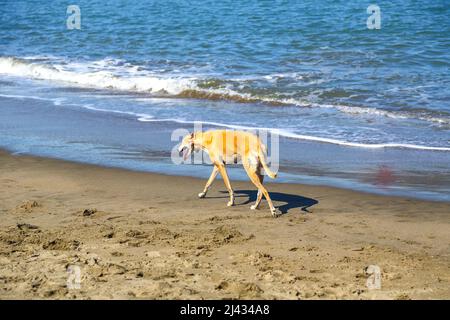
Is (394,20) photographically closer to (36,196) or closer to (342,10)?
(342,10)

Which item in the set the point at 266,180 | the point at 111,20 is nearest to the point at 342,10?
the point at 111,20

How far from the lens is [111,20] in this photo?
103ft

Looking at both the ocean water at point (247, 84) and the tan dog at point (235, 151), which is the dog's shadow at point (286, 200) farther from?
the ocean water at point (247, 84)

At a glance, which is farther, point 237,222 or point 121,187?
point 121,187

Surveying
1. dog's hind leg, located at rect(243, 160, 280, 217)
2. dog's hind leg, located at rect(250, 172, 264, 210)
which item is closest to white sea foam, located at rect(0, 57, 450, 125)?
dog's hind leg, located at rect(250, 172, 264, 210)

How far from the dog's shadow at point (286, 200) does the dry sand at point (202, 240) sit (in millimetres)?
26

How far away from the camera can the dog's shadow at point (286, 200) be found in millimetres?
10461

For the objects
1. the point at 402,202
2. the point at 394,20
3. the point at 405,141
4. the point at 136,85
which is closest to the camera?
the point at 402,202

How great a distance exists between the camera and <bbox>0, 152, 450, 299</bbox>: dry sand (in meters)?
7.57

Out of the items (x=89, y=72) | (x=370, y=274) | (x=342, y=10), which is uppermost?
(x=342, y=10)

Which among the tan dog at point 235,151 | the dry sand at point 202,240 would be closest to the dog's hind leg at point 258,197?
the tan dog at point 235,151

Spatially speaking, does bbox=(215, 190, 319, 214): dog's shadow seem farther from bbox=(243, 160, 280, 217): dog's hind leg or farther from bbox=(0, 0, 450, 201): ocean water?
bbox=(0, 0, 450, 201): ocean water

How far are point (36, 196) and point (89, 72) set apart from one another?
38.8ft

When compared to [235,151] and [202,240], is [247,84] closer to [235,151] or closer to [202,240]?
[235,151]
